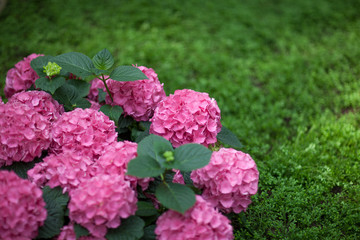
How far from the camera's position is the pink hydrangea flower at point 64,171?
5.68 feet

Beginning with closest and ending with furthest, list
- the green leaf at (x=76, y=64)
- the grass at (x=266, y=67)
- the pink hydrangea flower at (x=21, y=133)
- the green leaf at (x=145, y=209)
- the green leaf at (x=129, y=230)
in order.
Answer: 1. the green leaf at (x=129, y=230)
2. the green leaf at (x=145, y=209)
3. the pink hydrangea flower at (x=21, y=133)
4. the green leaf at (x=76, y=64)
5. the grass at (x=266, y=67)

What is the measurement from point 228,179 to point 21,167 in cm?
114

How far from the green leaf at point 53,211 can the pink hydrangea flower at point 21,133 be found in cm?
25

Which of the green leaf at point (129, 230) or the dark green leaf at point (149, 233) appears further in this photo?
the dark green leaf at point (149, 233)

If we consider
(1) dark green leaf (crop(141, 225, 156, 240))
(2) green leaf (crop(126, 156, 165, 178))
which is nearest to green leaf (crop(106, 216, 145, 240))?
(1) dark green leaf (crop(141, 225, 156, 240))

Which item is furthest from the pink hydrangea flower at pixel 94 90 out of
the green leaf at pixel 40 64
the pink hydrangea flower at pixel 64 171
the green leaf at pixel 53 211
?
the green leaf at pixel 53 211

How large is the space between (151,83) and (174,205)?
2.97 feet

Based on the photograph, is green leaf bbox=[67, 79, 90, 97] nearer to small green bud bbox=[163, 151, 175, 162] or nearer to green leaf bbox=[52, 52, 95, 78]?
green leaf bbox=[52, 52, 95, 78]

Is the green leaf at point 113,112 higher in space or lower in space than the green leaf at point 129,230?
Answer: higher

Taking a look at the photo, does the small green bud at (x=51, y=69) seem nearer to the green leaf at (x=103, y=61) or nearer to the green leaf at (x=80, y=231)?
the green leaf at (x=103, y=61)

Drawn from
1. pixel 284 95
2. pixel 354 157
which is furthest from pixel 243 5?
pixel 354 157

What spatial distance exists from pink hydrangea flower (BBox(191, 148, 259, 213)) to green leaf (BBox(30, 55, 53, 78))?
4.10 feet

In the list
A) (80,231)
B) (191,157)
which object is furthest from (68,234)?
(191,157)

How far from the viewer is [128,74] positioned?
6.78 ft
